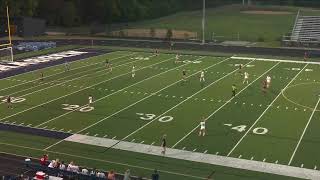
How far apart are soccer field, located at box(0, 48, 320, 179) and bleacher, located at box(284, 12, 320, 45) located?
16.8 metres

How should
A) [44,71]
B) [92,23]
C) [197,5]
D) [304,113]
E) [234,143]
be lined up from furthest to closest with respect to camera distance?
[197,5] → [92,23] → [44,71] → [304,113] → [234,143]

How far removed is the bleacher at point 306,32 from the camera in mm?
67000

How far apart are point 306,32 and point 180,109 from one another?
42.3 meters

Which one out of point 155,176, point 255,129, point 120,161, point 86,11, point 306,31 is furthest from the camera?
point 86,11

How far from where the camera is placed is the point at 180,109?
34031 mm

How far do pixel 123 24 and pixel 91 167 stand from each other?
70.4 metres

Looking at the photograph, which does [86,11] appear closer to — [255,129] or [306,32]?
[306,32]

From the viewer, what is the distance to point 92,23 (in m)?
92.1

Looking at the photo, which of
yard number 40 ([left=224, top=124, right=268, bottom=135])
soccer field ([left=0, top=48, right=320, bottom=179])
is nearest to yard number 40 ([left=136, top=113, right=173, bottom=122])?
soccer field ([left=0, top=48, right=320, bottom=179])

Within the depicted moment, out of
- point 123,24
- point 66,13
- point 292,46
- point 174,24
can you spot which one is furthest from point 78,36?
point 292,46

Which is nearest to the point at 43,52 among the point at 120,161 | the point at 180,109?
the point at 180,109

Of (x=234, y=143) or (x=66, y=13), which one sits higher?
(x=66, y=13)

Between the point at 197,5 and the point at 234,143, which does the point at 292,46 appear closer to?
the point at 234,143

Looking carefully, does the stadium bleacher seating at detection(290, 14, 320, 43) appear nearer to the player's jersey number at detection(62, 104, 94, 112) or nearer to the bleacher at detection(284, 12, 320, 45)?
the bleacher at detection(284, 12, 320, 45)
